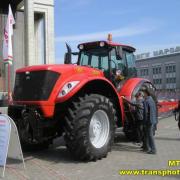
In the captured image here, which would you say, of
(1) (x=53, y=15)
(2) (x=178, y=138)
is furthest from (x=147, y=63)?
(2) (x=178, y=138)

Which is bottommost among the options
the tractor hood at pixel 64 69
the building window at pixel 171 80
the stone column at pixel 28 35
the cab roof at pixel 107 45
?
the building window at pixel 171 80

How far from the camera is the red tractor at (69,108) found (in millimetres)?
7980

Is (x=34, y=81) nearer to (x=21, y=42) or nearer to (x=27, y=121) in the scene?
(x=27, y=121)

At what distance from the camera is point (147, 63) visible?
101562mm

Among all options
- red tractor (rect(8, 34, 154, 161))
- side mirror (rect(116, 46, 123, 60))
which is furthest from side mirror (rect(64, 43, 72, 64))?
red tractor (rect(8, 34, 154, 161))

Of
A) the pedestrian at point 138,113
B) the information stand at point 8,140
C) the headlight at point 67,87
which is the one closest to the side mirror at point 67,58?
the pedestrian at point 138,113

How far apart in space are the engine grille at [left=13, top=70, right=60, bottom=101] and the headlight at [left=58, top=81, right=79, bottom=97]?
0.74 ft

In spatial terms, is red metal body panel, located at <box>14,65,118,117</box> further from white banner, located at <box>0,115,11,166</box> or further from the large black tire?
white banner, located at <box>0,115,11,166</box>

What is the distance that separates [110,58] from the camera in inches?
398

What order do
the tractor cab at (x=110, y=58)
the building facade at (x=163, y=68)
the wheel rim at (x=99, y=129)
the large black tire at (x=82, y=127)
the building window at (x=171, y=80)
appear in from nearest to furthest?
the large black tire at (x=82, y=127) < the wheel rim at (x=99, y=129) < the tractor cab at (x=110, y=58) < the building window at (x=171, y=80) < the building facade at (x=163, y=68)

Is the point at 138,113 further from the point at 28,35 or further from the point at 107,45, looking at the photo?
the point at 28,35

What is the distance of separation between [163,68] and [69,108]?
295ft

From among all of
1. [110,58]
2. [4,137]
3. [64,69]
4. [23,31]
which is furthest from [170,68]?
[4,137]

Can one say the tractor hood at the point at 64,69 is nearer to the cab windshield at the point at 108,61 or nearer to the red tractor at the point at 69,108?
the red tractor at the point at 69,108
